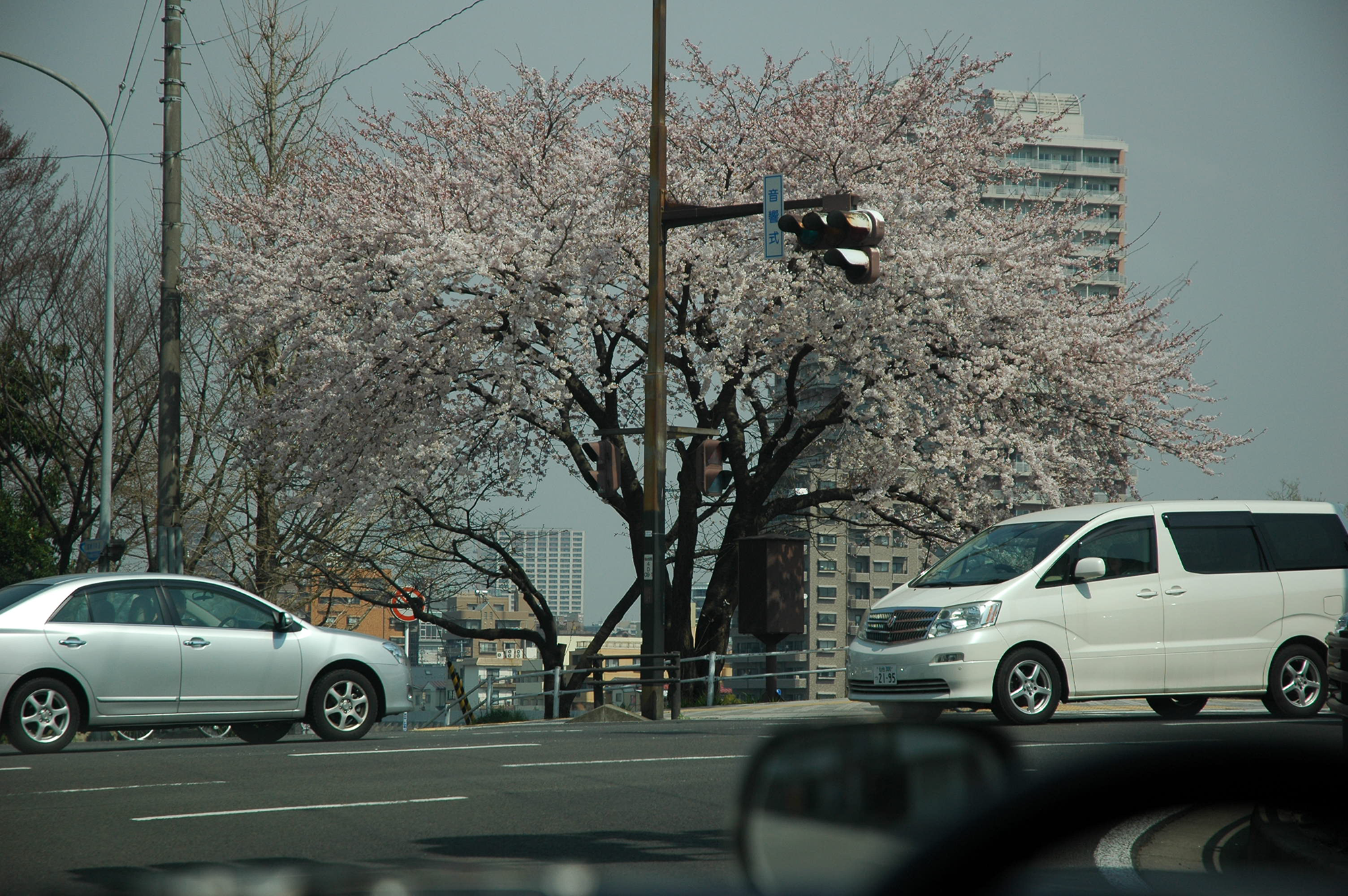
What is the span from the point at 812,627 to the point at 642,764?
111 metres

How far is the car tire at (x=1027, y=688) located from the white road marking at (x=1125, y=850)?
10.4 meters

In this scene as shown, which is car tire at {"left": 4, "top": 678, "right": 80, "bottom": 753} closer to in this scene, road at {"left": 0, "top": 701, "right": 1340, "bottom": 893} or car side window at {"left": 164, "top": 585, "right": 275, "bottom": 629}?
road at {"left": 0, "top": 701, "right": 1340, "bottom": 893}

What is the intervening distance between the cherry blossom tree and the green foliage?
1023cm

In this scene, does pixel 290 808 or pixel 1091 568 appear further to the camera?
pixel 1091 568

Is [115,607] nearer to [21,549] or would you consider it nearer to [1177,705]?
[1177,705]

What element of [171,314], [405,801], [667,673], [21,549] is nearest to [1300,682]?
[405,801]

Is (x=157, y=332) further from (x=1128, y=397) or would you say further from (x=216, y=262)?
(x=1128, y=397)

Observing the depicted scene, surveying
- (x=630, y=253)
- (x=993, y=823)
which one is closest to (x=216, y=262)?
(x=630, y=253)

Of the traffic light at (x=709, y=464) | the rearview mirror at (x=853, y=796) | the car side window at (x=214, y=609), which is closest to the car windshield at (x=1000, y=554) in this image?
the traffic light at (x=709, y=464)

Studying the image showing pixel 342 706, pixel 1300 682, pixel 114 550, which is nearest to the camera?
pixel 1300 682

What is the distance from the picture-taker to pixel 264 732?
1316 centimetres

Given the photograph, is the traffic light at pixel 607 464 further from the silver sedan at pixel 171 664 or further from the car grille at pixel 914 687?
the car grille at pixel 914 687

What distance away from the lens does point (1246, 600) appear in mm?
11891

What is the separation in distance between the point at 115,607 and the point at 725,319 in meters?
12.9
